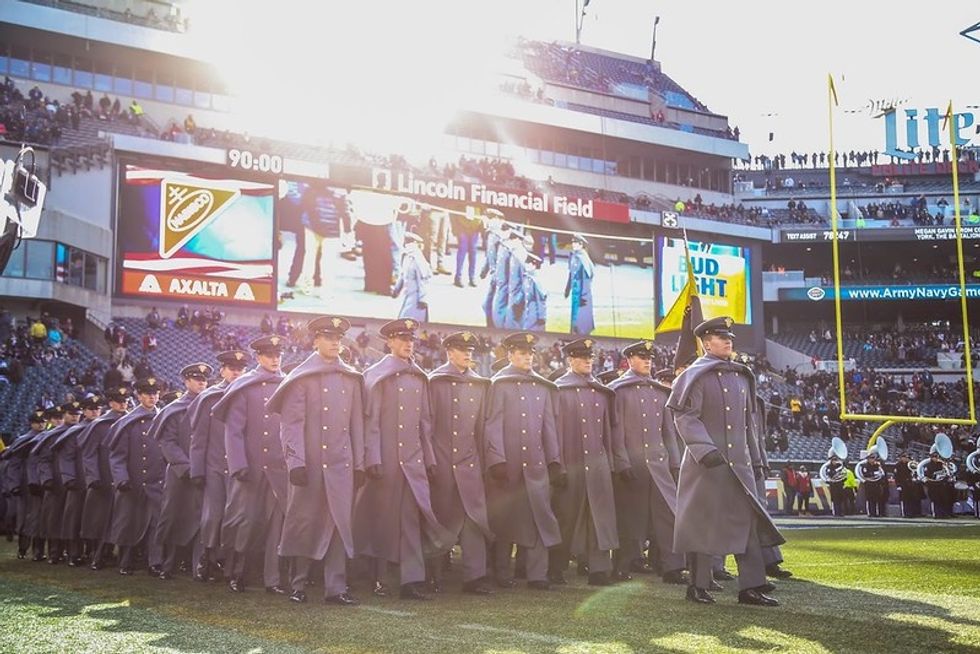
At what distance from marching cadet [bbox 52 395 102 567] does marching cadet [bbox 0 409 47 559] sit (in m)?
1.17

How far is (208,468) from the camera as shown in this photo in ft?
37.0

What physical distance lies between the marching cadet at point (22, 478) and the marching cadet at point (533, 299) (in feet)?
95.2

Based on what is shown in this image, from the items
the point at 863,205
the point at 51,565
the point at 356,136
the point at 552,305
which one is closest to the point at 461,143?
the point at 356,136

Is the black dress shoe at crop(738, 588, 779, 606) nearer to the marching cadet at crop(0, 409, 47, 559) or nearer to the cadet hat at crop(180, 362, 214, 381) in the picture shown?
the cadet hat at crop(180, 362, 214, 381)

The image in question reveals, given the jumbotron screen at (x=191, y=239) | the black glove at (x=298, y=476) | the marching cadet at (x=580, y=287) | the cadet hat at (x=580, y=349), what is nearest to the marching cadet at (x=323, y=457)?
the black glove at (x=298, y=476)

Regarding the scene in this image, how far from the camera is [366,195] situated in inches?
1670

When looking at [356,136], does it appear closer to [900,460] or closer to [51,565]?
[900,460]

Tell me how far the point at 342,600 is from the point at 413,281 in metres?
34.1

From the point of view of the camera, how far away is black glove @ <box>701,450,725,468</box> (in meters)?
8.80

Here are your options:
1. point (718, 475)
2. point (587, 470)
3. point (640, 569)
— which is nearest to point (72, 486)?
point (587, 470)

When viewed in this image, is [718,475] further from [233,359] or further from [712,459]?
[233,359]

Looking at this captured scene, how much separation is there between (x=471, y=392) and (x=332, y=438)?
5.21 feet

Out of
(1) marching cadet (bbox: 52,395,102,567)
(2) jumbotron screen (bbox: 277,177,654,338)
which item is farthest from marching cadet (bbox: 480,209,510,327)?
(1) marching cadet (bbox: 52,395,102,567)

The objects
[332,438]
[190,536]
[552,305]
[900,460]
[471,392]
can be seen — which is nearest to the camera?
[332,438]
